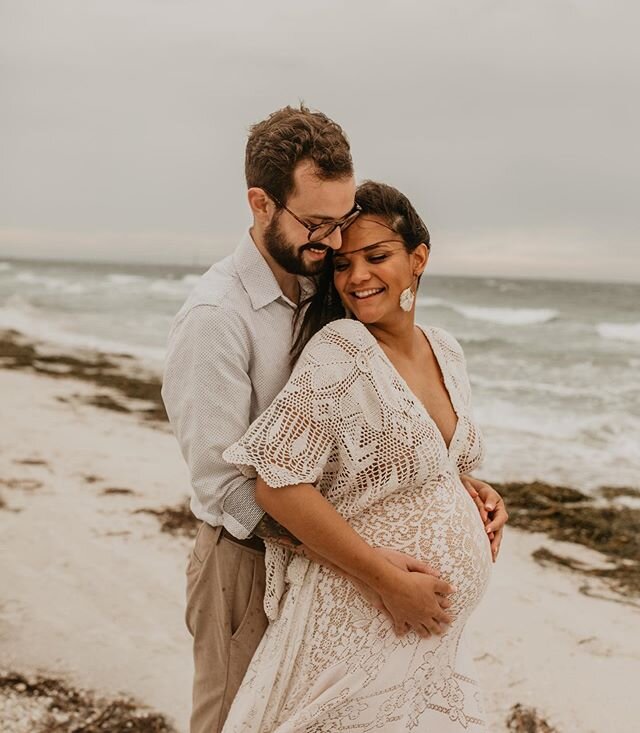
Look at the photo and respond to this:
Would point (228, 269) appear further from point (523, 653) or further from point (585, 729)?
point (523, 653)

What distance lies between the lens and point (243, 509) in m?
2.38

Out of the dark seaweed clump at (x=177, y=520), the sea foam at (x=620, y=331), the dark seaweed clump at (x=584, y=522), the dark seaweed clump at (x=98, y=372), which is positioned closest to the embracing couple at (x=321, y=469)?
the dark seaweed clump at (x=177, y=520)

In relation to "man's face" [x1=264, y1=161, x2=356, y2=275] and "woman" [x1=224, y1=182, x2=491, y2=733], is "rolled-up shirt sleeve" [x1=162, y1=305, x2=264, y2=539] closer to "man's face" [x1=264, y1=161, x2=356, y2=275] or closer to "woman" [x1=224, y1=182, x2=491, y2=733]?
"woman" [x1=224, y1=182, x2=491, y2=733]

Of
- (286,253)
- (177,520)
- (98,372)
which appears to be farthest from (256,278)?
(98,372)

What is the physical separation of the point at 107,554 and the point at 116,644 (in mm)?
1318

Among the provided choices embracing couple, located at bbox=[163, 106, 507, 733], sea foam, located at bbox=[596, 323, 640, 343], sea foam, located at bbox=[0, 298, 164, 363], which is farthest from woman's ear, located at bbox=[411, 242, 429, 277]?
sea foam, located at bbox=[596, 323, 640, 343]

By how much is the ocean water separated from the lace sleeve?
266 inches

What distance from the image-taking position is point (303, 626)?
2.38 m

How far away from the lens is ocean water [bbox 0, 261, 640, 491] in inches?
400

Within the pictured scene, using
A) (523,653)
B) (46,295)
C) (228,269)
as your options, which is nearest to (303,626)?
(228,269)

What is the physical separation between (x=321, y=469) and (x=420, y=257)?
2.70 ft

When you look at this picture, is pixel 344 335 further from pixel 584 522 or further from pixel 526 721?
pixel 584 522

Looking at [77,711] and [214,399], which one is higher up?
[214,399]

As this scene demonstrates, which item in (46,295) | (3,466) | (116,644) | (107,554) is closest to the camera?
(116,644)
